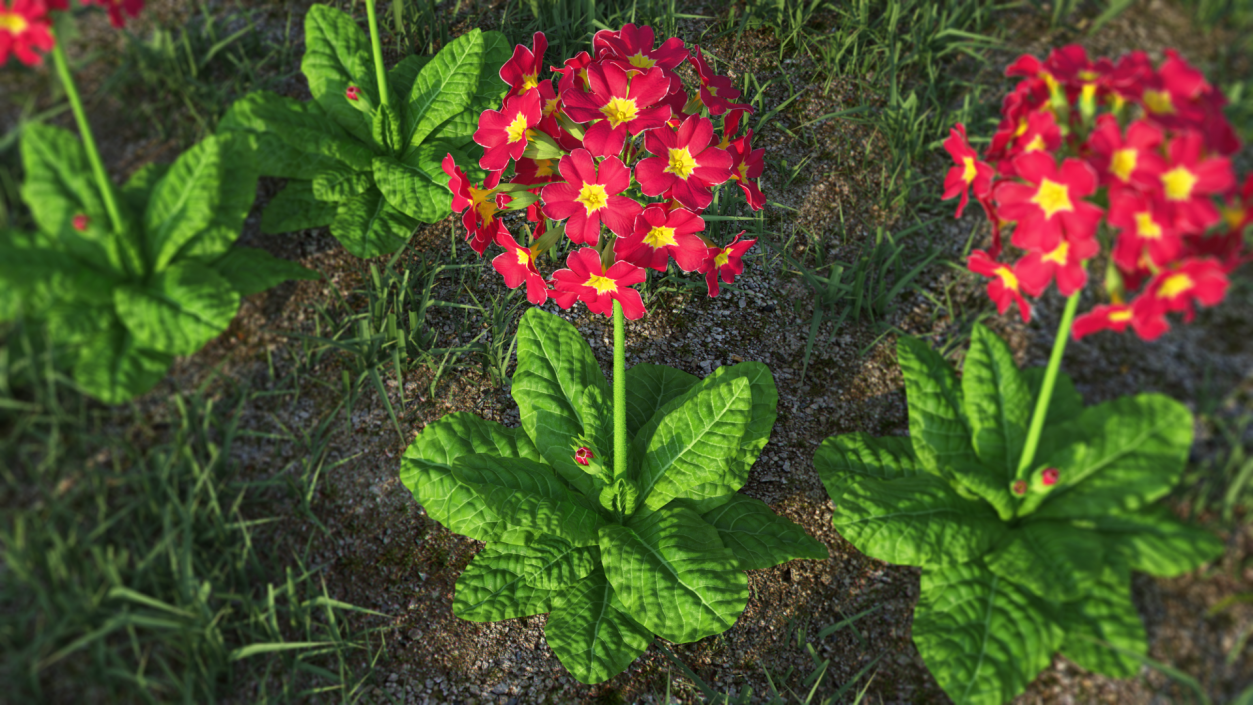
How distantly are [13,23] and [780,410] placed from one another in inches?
109

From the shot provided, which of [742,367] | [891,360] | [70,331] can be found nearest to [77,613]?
[70,331]

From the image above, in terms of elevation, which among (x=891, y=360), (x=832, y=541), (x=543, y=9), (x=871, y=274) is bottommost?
(x=832, y=541)

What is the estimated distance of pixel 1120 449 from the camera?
283 centimetres

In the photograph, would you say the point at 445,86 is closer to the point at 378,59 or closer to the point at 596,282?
the point at 378,59

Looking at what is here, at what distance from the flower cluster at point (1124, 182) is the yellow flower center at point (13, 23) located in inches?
105

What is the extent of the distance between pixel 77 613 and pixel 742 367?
7.29 feet

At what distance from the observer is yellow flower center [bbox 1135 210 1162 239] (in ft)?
6.42

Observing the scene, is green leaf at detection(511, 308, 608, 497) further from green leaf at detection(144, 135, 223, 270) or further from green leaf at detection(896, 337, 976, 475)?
green leaf at detection(144, 135, 223, 270)

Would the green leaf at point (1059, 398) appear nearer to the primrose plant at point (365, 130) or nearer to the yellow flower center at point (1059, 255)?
the yellow flower center at point (1059, 255)

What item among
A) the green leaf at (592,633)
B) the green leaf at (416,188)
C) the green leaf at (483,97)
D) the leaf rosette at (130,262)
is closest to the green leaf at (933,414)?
the green leaf at (592,633)

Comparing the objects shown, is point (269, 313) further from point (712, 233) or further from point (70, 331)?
point (712, 233)

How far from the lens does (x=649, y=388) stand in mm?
3082

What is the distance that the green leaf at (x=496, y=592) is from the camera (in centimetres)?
261

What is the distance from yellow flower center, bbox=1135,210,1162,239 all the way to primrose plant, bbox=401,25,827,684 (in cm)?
96
